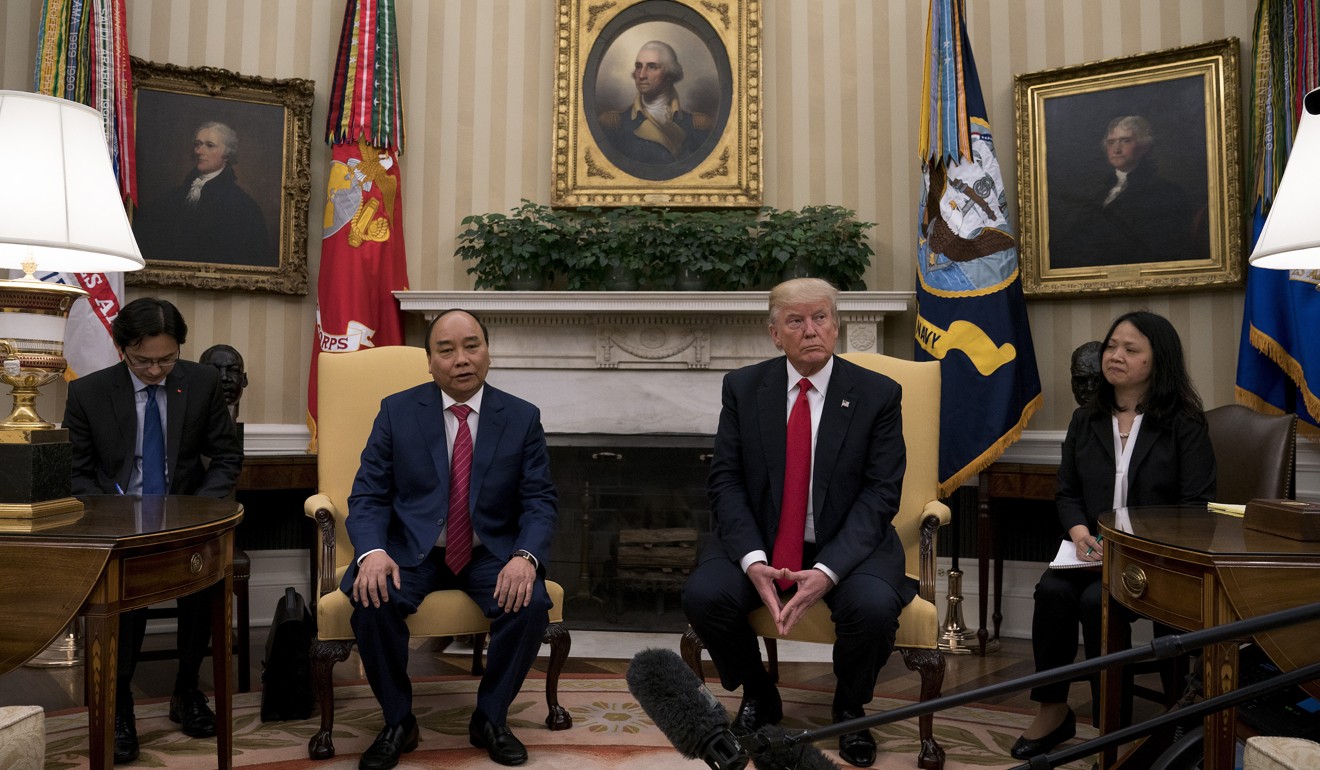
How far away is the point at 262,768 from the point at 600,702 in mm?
1133

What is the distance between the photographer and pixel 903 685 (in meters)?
3.58

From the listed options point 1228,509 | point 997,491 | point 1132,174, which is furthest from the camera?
point 1132,174

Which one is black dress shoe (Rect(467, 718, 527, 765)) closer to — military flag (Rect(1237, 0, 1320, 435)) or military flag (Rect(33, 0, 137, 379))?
military flag (Rect(33, 0, 137, 379))

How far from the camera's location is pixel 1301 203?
194 cm

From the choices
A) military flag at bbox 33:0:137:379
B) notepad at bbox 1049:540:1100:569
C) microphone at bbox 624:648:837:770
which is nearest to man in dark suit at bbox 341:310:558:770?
notepad at bbox 1049:540:1100:569

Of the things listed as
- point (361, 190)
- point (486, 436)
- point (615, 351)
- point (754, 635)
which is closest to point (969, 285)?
point (615, 351)

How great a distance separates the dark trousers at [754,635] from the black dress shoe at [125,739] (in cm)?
167

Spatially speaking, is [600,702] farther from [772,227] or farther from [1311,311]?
[1311,311]

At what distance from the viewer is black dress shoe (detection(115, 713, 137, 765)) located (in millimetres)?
2666

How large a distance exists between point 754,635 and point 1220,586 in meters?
1.31

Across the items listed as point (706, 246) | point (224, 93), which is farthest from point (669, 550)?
point (224, 93)

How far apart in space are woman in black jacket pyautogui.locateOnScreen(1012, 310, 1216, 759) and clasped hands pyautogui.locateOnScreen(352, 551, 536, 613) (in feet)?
5.04

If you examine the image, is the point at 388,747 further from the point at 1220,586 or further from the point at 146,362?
the point at 1220,586

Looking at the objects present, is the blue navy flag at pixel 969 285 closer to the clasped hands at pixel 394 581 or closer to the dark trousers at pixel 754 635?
the dark trousers at pixel 754 635
